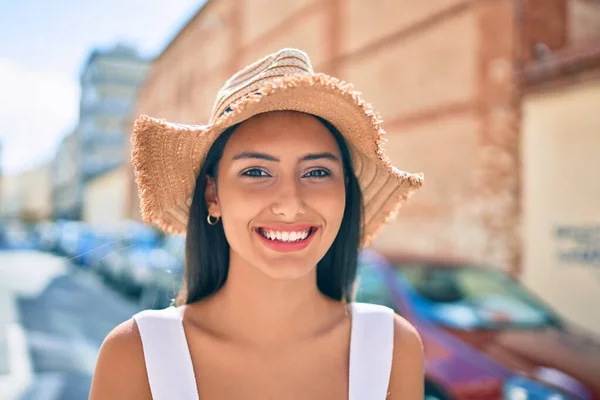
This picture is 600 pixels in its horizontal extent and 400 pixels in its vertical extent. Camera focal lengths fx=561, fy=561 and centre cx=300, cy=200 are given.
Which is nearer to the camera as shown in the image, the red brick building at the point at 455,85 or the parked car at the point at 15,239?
the red brick building at the point at 455,85

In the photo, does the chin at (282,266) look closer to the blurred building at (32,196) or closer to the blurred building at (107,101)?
the blurred building at (107,101)

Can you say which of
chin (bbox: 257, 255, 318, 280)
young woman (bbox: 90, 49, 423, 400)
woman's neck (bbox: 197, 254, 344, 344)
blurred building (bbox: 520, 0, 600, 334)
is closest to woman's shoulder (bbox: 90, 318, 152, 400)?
young woman (bbox: 90, 49, 423, 400)

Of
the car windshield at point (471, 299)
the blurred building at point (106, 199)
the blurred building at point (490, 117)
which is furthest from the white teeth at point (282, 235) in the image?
the blurred building at point (106, 199)

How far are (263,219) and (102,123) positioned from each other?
45.7 meters

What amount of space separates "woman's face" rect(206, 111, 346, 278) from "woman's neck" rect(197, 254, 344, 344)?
9 centimetres

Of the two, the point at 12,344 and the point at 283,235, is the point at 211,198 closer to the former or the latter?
the point at 283,235

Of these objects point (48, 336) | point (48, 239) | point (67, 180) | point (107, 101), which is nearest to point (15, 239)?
point (48, 239)

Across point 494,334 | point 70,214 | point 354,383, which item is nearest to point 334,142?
point 354,383

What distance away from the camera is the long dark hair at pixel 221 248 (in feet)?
5.42

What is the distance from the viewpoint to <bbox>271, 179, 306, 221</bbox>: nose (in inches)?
55.9

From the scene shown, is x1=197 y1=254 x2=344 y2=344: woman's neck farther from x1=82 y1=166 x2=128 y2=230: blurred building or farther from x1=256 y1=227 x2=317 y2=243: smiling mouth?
x1=82 y1=166 x2=128 y2=230: blurred building

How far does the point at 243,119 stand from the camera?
145 cm

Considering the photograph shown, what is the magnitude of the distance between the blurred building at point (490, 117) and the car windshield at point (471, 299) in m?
1.93

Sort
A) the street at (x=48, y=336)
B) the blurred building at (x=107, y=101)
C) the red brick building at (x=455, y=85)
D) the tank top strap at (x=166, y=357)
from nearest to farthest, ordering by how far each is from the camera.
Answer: the tank top strap at (x=166, y=357), the street at (x=48, y=336), the red brick building at (x=455, y=85), the blurred building at (x=107, y=101)
